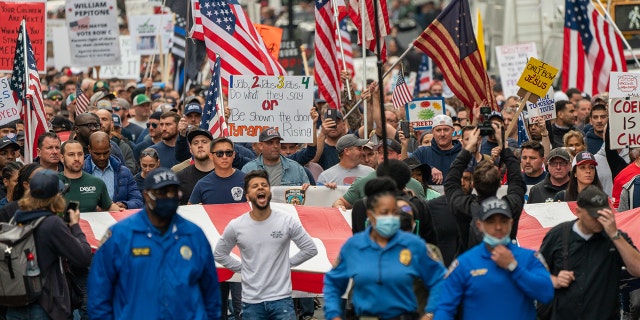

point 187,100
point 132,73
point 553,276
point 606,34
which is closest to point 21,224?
point 553,276

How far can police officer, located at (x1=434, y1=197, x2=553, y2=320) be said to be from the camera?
8.78 metres

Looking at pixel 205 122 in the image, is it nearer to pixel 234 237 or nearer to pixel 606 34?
pixel 234 237

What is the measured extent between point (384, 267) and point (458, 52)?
7413 millimetres

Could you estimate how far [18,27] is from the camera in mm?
17844

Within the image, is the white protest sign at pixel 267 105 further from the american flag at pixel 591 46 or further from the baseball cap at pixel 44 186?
the american flag at pixel 591 46

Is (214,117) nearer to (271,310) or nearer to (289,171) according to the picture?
(289,171)

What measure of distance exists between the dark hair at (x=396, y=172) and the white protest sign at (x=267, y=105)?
5.19 m

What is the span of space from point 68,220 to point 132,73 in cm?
1838

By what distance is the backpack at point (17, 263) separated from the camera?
32.6 ft

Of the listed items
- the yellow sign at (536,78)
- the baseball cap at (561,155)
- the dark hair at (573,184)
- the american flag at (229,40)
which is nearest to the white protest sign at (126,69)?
the american flag at (229,40)

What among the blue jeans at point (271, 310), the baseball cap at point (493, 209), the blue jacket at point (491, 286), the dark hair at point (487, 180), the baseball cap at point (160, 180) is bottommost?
the blue jeans at point (271, 310)

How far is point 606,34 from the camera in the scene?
20859 mm

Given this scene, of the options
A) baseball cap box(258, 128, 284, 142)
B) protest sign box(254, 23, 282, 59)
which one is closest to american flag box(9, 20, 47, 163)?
baseball cap box(258, 128, 284, 142)

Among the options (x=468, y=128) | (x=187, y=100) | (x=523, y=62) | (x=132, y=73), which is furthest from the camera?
(x=132, y=73)
